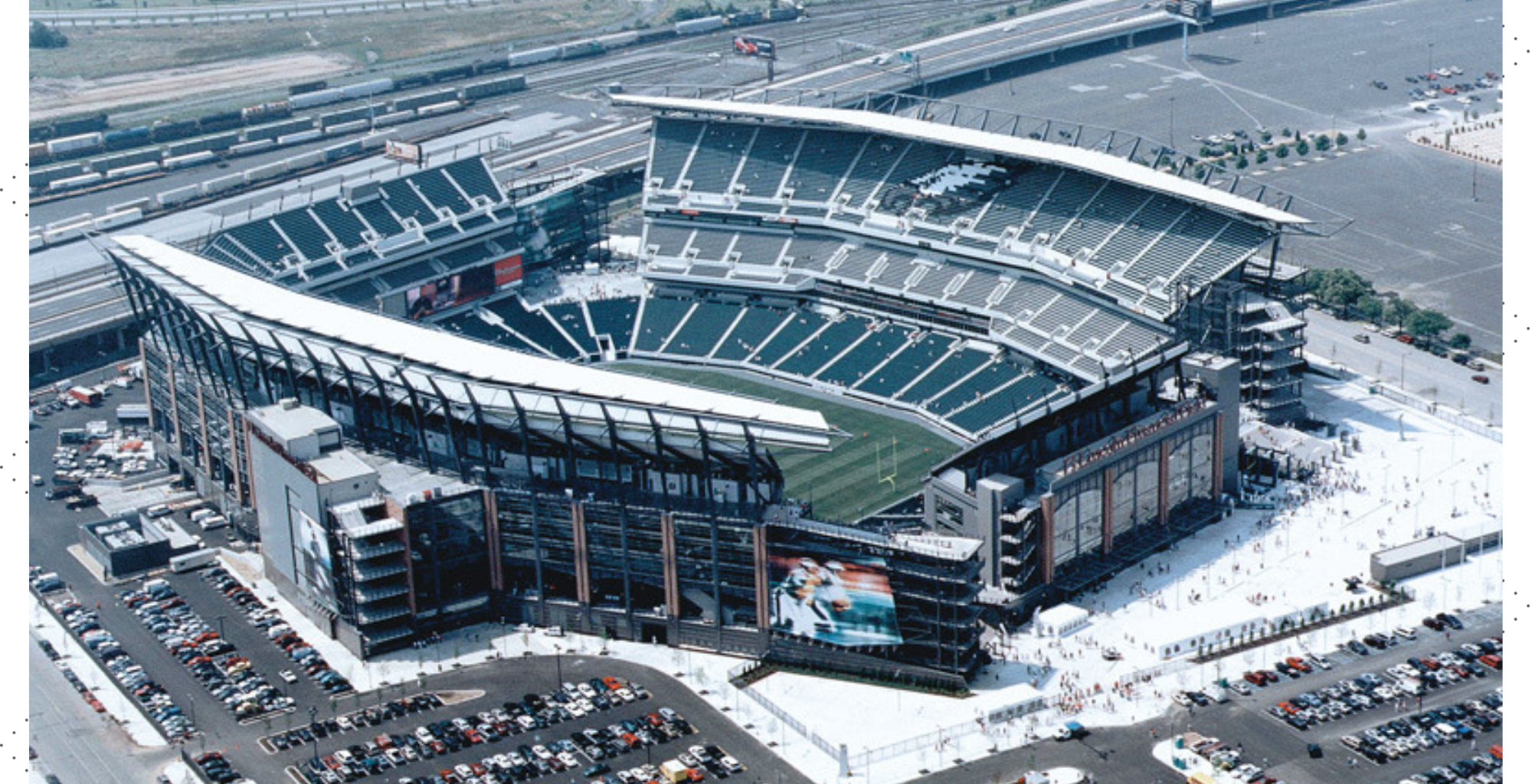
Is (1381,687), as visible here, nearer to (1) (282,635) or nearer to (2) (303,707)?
(2) (303,707)

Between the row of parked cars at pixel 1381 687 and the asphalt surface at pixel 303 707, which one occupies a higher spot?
the asphalt surface at pixel 303 707

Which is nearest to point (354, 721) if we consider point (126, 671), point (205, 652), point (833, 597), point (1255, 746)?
point (205, 652)

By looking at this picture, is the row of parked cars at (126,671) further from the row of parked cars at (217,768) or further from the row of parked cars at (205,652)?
the row of parked cars at (217,768)

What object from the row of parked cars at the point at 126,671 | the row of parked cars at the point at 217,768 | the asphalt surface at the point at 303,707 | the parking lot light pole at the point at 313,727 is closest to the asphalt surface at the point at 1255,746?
the asphalt surface at the point at 303,707

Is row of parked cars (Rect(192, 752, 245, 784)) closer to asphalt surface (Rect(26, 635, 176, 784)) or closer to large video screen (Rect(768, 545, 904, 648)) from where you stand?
asphalt surface (Rect(26, 635, 176, 784))

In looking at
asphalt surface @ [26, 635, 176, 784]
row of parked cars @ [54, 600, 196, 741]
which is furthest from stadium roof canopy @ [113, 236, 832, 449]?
asphalt surface @ [26, 635, 176, 784]
